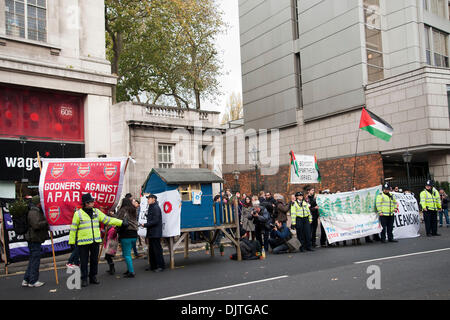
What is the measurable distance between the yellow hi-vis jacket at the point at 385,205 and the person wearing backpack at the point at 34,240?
10.5m

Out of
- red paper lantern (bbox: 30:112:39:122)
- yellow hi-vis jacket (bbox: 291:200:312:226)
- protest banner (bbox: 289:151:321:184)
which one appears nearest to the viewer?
yellow hi-vis jacket (bbox: 291:200:312:226)

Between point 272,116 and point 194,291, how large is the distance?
28615 millimetres

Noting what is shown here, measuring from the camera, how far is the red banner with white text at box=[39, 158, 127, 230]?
959cm

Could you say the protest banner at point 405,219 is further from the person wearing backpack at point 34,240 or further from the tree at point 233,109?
the tree at point 233,109

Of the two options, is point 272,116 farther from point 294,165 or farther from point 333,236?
point 333,236

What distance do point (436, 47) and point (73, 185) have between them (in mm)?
28715

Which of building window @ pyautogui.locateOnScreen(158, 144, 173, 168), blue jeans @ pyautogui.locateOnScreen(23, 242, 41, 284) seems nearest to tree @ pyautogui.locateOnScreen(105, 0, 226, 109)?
building window @ pyautogui.locateOnScreen(158, 144, 173, 168)

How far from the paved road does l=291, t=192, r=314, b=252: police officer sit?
1.09 metres

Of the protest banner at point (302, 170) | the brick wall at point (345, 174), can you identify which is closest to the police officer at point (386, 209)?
the protest banner at point (302, 170)

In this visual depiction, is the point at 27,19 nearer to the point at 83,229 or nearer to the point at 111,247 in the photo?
the point at 111,247

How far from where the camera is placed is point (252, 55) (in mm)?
37688

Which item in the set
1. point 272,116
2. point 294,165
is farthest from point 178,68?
point 294,165

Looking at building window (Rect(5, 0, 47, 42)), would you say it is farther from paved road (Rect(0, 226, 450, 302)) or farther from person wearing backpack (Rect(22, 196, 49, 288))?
person wearing backpack (Rect(22, 196, 49, 288))

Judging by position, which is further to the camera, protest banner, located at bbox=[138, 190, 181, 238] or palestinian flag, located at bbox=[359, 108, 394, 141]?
palestinian flag, located at bbox=[359, 108, 394, 141]
